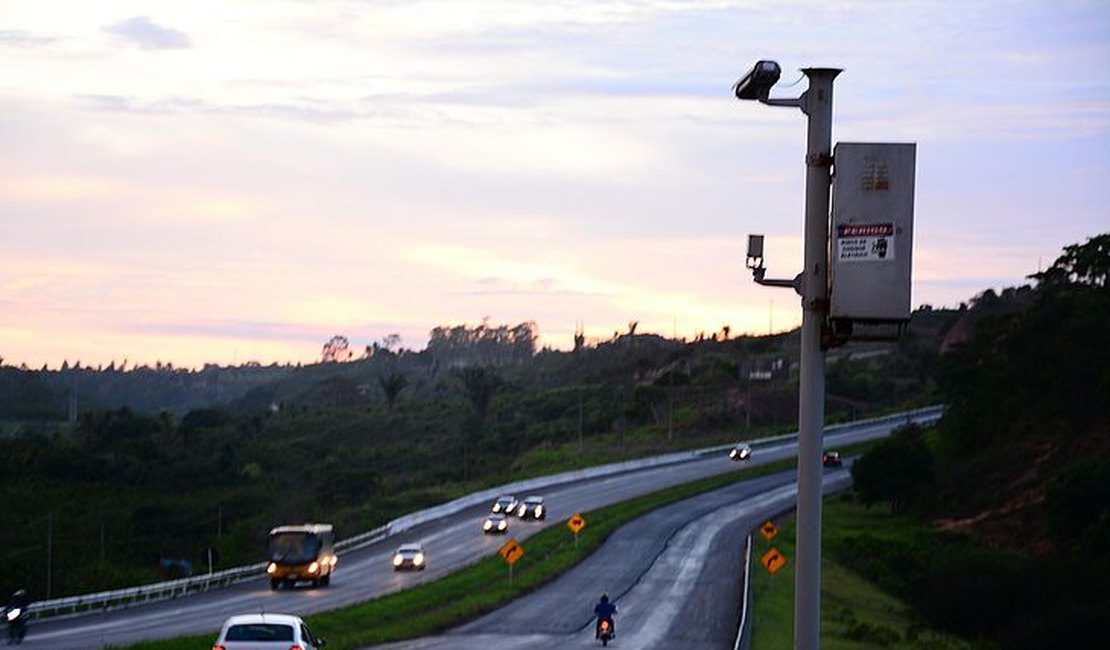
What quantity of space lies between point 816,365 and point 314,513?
110 metres

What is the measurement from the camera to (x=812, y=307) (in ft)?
27.6

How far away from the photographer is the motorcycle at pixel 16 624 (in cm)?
4059

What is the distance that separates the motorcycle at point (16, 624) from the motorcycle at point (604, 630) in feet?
49.0

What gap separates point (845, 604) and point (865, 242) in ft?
191

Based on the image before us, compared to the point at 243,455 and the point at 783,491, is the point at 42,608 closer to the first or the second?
the point at 783,491

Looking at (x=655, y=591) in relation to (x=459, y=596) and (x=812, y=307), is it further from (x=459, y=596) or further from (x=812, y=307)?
(x=812, y=307)

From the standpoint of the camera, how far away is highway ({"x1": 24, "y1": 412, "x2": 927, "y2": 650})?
46.6 m

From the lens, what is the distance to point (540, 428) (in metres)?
170

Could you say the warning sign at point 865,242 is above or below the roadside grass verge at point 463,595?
above

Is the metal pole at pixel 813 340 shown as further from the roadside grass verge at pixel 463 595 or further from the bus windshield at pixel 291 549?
the bus windshield at pixel 291 549

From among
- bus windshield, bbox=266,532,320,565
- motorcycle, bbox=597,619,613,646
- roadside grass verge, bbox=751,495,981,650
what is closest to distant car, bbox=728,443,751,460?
roadside grass verge, bbox=751,495,981,650

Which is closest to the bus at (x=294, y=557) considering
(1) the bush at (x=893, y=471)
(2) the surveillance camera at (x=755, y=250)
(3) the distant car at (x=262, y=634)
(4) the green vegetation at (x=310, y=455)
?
(4) the green vegetation at (x=310, y=455)

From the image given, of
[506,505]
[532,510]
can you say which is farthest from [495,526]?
[506,505]

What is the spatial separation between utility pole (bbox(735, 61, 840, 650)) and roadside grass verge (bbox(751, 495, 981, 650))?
16633 mm
